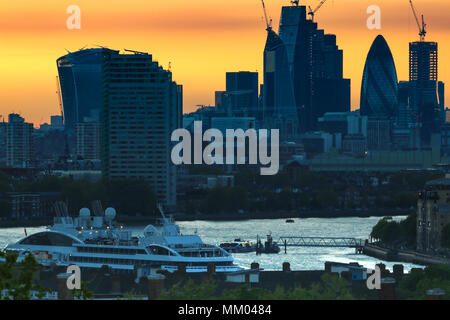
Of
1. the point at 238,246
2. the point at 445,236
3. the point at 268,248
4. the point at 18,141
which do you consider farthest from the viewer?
the point at 18,141

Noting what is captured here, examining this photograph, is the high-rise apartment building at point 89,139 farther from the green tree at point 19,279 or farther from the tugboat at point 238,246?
the green tree at point 19,279

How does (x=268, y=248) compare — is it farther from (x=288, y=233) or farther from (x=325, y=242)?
(x=288, y=233)

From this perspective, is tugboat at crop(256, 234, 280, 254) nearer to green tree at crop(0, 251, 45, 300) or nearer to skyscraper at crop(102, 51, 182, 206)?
green tree at crop(0, 251, 45, 300)

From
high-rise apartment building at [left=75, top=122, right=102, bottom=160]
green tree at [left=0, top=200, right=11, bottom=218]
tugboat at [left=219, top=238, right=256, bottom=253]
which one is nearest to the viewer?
tugboat at [left=219, top=238, right=256, bottom=253]

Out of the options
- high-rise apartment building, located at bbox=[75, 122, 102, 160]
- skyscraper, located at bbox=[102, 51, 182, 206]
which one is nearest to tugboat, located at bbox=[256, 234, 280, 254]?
skyscraper, located at bbox=[102, 51, 182, 206]

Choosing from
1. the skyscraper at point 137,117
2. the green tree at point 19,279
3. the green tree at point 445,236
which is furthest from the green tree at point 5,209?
the green tree at point 19,279

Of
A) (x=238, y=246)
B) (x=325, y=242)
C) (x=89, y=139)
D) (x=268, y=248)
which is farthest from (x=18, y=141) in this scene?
(x=268, y=248)
